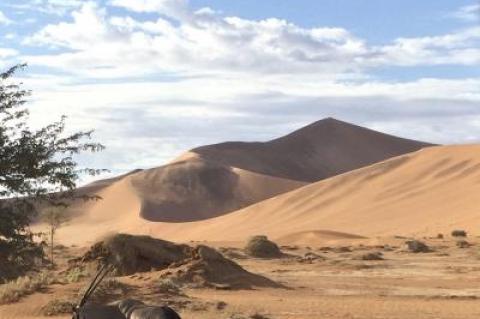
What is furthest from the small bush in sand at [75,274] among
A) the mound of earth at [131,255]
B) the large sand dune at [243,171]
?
the large sand dune at [243,171]

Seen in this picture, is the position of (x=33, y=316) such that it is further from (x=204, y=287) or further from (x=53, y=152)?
A: (x=204, y=287)

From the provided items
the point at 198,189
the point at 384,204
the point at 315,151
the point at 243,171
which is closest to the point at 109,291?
the point at 384,204

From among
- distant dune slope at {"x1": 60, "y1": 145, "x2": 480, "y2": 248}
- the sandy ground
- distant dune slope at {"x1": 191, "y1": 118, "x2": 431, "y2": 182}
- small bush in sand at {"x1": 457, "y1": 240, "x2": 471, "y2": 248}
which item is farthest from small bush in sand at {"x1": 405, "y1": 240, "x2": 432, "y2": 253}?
distant dune slope at {"x1": 191, "y1": 118, "x2": 431, "y2": 182}

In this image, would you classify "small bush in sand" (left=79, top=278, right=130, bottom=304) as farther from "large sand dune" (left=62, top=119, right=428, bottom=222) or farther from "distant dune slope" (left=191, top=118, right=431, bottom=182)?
"distant dune slope" (left=191, top=118, right=431, bottom=182)

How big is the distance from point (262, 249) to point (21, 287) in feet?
87.1

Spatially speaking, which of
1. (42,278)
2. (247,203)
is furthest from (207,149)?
(42,278)

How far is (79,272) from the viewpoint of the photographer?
25547mm

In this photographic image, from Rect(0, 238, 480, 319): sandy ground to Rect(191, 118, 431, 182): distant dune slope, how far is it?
326ft

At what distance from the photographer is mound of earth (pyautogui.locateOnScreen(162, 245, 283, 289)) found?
24.3 m

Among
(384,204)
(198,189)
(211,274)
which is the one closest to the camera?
(211,274)

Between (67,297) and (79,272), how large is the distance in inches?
273

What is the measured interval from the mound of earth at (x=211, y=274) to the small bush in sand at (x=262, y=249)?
57.6 ft

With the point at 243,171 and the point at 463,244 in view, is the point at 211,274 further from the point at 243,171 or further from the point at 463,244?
the point at 243,171

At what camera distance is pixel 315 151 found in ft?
504
